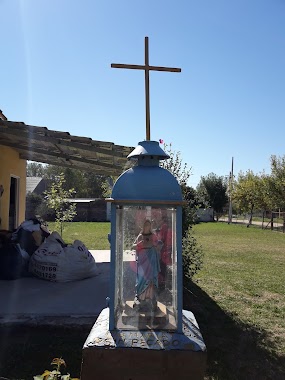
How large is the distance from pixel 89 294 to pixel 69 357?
1.86 m

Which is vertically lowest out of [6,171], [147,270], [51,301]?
[51,301]

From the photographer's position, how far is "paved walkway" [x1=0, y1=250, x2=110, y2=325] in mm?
4609

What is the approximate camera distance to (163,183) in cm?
286

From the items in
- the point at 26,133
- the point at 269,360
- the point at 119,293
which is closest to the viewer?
the point at 119,293

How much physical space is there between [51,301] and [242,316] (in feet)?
9.54

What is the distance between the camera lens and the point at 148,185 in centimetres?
284

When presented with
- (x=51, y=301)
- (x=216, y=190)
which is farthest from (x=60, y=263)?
(x=216, y=190)

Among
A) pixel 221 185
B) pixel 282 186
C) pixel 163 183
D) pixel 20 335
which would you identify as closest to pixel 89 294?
pixel 20 335

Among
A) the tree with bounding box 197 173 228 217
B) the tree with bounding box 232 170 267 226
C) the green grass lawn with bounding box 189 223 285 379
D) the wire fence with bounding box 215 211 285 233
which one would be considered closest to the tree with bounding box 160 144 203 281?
the green grass lawn with bounding box 189 223 285 379

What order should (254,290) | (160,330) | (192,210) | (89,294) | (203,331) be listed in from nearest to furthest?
(160,330) < (203,331) < (89,294) < (192,210) < (254,290)

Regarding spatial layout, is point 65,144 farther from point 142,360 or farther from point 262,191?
point 262,191

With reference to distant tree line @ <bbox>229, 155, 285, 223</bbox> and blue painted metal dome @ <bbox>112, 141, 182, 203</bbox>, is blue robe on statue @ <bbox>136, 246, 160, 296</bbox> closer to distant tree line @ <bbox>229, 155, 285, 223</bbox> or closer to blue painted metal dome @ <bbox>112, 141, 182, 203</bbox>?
blue painted metal dome @ <bbox>112, 141, 182, 203</bbox>

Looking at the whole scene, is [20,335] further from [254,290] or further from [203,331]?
[254,290]

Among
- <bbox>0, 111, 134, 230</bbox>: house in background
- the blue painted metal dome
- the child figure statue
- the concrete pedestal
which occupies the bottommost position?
the concrete pedestal
